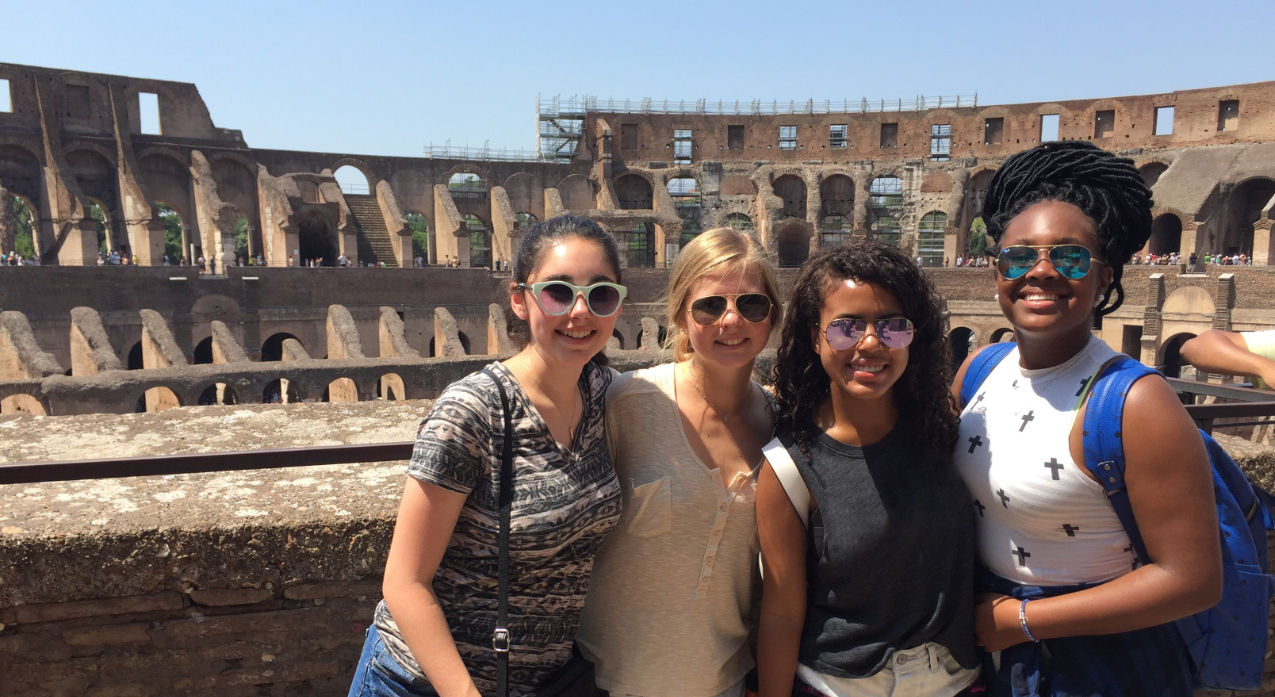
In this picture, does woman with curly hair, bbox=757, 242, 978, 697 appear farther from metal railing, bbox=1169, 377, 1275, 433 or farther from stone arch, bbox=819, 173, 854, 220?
stone arch, bbox=819, 173, 854, 220

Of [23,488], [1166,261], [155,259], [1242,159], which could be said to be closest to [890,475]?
[23,488]

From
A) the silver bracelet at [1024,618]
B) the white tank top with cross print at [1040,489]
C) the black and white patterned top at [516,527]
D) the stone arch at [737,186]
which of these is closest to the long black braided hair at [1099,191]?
the white tank top with cross print at [1040,489]

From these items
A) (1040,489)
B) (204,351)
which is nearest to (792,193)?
(204,351)

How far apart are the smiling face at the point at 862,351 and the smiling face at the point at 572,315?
54cm

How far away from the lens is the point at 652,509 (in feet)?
6.47

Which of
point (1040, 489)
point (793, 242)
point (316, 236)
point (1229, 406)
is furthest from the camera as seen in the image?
point (793, 242)

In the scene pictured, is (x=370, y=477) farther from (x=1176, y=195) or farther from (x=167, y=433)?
(x=1176, y=195)

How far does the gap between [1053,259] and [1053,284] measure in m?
0.06

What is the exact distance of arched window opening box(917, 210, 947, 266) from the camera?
32.2 meters

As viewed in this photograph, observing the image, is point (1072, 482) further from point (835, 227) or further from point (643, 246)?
point (835, 227)

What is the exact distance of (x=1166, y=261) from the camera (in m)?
26.2

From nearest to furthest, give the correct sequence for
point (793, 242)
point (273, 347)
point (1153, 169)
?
point (273, 347)
point (1153, 169)
point (793, 242)

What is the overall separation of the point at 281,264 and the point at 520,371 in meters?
24.3

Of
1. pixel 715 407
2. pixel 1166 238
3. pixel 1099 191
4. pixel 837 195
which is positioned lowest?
pixel 715 407
